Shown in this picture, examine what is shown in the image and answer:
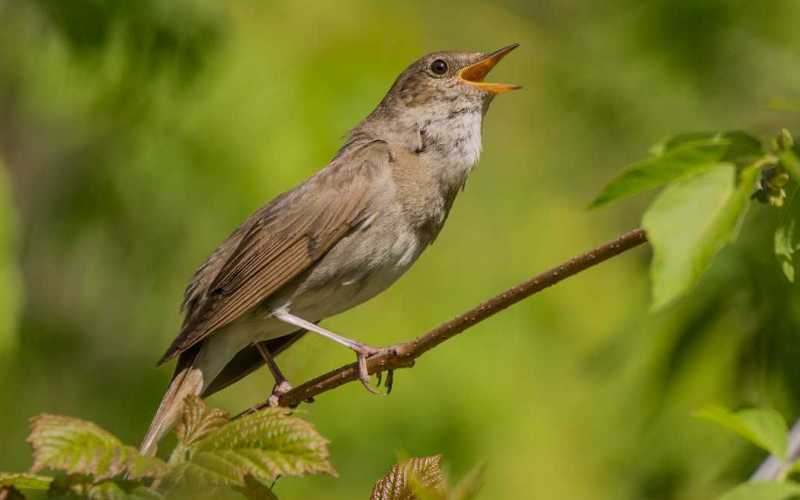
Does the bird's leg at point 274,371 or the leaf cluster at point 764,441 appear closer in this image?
the leaf cluster at point 764,441

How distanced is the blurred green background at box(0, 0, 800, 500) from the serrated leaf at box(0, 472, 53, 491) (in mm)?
1468

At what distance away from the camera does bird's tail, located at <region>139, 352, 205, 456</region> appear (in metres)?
3.74

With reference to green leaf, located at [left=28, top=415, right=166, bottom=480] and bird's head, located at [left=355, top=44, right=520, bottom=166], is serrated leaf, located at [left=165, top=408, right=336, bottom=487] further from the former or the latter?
bird's head, located at [left=355, top=44, right=520, bottom=166]

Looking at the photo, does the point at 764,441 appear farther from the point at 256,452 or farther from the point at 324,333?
the point at 324,333

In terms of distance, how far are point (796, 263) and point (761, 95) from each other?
8.66ft

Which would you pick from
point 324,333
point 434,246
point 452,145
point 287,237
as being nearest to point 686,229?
point 324,333

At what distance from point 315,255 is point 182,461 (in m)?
2.11

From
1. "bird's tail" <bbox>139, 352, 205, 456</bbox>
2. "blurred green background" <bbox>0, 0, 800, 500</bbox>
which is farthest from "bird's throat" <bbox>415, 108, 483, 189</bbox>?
"bird's tail" <bbox>139, 352, 205, 456</bbox>

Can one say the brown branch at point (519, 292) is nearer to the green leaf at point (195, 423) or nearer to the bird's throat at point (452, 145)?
the green leaf at point (195, 423)

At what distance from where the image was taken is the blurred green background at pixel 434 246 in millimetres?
3895

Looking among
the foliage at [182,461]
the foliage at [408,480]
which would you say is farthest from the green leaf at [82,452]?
the foliage at [408,480]

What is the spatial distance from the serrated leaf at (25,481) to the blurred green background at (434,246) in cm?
147

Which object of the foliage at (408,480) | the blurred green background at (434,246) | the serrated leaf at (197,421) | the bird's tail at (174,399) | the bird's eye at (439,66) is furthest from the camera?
the bird's eye at (439,66)

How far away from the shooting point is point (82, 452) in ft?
6.46
